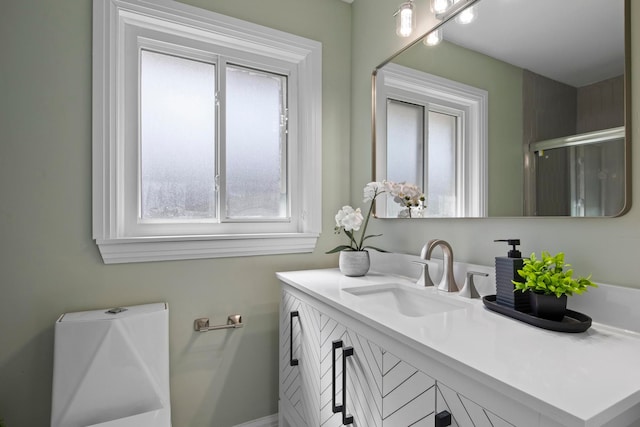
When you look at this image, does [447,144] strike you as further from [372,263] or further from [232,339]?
[232,339]

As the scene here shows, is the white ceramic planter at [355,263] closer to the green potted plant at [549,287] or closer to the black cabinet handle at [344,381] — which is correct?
the black cabinet handle at [344,381]

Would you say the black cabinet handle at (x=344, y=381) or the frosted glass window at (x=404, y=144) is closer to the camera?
the black cabinet handle at (x=344, y=381)

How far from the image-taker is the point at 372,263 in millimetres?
1679

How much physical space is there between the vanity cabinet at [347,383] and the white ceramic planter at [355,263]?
27 cm

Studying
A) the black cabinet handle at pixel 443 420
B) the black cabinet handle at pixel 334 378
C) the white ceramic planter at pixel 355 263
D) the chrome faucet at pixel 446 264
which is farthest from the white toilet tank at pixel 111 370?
the chrome faucet at pixel 446 264

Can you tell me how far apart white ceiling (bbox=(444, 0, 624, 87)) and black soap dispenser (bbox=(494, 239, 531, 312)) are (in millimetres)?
501

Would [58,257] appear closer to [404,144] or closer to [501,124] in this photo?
[404,144]

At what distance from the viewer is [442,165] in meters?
1.30

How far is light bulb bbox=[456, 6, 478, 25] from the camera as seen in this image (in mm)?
1158

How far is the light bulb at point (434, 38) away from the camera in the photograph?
51.1 inches

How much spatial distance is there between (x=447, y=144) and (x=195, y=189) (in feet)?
3.79

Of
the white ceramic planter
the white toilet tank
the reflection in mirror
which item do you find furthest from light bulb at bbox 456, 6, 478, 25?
the white toilet tank

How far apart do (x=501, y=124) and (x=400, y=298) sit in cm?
72

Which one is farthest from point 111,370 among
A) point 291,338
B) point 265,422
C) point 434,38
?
point 434,38
